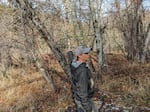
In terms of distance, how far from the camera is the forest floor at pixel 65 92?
1017cm

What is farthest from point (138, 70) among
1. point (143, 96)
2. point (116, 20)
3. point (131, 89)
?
point (116, 20)

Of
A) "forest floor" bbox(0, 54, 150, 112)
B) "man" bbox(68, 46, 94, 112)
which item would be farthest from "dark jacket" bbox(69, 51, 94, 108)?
"forest floor" bbox(0, 54, 150, 112)

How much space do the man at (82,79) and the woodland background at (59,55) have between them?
3.14 meters

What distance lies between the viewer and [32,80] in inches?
659

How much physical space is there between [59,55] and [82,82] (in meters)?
4.14

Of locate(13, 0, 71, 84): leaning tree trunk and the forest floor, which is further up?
locate(13, 0, 71, 84): leaning tree trunk

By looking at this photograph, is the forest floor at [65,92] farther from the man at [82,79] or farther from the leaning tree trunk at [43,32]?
the man at [82,79]

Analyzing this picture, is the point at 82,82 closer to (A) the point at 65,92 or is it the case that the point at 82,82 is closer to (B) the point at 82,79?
(B) the point at 82,79

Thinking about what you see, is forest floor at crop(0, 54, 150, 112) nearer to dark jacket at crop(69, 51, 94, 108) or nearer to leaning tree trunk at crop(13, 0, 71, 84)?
leaning tree trunk at crop(13, 0, 71, 84)

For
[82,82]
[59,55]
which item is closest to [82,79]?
[82,82]

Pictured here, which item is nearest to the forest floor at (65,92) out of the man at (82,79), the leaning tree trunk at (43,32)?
the leaning tree trunk at (43,32)

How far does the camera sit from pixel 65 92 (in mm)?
12461

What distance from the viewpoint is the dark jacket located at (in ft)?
19.7

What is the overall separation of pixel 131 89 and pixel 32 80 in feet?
22.0
